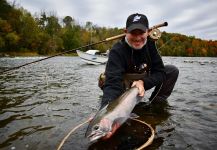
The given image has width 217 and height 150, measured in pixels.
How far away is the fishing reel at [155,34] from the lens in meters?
6.12

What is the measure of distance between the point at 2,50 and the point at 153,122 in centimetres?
7379

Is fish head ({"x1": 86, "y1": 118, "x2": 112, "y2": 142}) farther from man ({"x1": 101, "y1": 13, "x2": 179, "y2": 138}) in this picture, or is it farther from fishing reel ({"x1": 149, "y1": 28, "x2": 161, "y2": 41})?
fishing reel ({"x1": 149, "y1": 28, "x2": 161, "y2": 41})

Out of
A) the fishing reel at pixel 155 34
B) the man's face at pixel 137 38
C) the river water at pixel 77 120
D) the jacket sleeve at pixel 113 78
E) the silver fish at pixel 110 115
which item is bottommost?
the river water at pixel 77 120

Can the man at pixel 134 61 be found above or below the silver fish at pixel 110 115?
above

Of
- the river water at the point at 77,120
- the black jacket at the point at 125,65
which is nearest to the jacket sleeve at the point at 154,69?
the black jacket at the point at 125,65

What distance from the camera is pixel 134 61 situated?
5.51 m

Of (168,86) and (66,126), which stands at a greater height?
(168,86)

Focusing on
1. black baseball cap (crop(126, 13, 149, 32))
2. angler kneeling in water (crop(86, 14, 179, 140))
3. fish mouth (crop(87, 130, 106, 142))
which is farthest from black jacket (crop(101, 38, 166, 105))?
fish mouth (crop(87, 130, 106, 142))

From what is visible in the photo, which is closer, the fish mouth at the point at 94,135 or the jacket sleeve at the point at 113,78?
the fish mouth at the point at 94,135

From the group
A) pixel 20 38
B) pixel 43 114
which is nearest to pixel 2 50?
pixel 20 38

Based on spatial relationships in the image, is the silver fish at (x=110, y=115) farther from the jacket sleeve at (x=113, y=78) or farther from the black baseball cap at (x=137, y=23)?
the black baseball cap at (x=137, y=23)

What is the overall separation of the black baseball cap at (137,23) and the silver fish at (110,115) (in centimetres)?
105

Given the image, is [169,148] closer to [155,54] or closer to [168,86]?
[155,54]

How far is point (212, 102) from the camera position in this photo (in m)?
7.29
